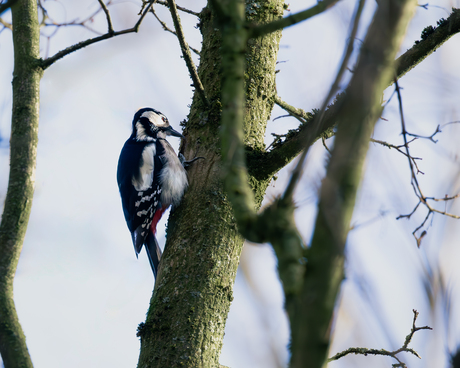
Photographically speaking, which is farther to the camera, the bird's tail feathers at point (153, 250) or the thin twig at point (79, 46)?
the bird's tail feathers at point (153, 250)

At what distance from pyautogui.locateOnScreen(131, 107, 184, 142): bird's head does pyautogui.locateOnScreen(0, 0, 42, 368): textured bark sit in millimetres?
1792

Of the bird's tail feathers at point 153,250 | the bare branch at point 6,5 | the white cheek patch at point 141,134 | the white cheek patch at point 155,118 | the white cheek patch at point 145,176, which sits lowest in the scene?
the bare branch at point 6,5

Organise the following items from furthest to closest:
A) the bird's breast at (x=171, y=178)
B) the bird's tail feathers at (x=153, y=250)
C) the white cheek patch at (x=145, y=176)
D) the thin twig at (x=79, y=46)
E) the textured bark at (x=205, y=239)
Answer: the white cheek patch at (x=145, y=176), the bird's tail feathers at (x=153, y=250), the bird's breast at (x=171, y=178), the thin twig at (x=79, y=46), the textured bark at (x=205, y=239)

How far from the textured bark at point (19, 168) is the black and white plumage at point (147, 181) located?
1178 mm

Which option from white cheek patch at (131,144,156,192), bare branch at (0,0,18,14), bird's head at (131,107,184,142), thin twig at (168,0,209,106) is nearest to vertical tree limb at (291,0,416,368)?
bare branch at (0,0,18,14)

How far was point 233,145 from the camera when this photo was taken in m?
0.89

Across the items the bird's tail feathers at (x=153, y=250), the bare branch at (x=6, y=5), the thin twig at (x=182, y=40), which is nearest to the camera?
the bare branch at (x=6, y=5)

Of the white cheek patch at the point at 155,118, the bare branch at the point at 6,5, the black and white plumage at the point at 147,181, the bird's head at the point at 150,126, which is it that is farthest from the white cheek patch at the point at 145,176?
the bare branch at the point at 6,5

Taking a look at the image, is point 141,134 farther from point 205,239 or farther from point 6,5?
point 6,5

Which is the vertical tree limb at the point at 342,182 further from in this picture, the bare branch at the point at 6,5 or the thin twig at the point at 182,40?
the thin twig at the point at 182,40

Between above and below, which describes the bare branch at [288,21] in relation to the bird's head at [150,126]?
below

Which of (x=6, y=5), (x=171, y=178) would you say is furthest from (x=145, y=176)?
(x=6, y=5)

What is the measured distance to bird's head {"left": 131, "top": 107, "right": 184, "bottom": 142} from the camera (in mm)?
4055

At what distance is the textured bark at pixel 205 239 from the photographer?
185 cm
